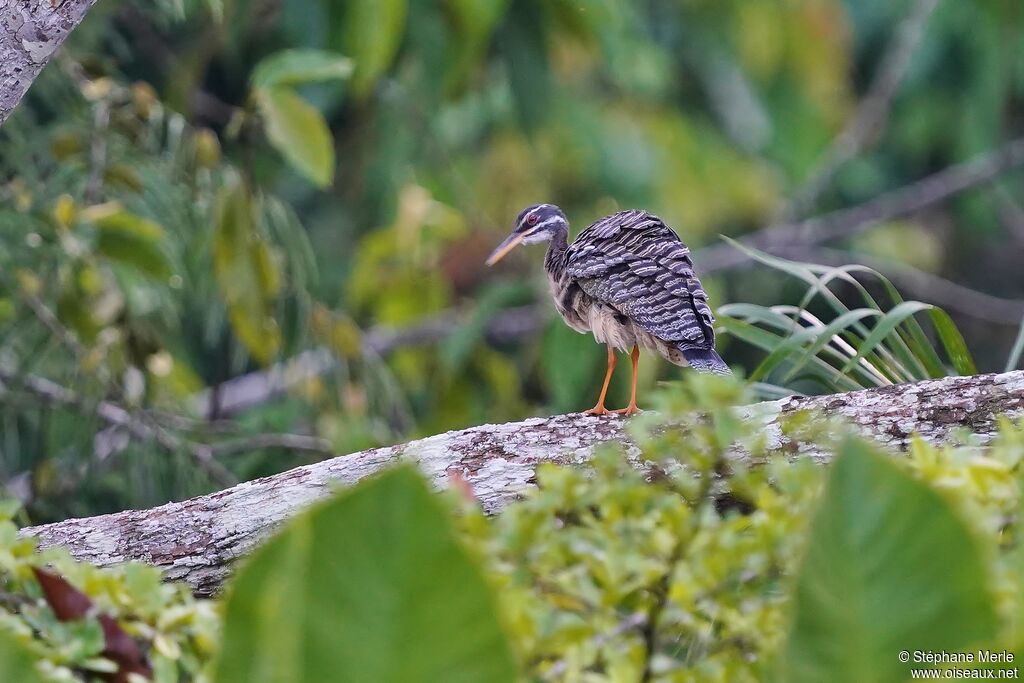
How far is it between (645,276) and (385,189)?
573 centimetres

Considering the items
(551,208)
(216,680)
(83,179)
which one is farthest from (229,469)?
(216,680)

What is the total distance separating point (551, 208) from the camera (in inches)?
198

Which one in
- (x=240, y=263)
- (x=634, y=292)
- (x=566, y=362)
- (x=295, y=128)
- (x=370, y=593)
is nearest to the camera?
(x=370, y=593)

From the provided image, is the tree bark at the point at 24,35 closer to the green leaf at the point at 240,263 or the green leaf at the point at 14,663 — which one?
the green leaf at the point at 14,663

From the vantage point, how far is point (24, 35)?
10.4ft

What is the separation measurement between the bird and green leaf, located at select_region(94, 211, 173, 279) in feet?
4.62

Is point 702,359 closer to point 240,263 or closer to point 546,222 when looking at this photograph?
point 546,222

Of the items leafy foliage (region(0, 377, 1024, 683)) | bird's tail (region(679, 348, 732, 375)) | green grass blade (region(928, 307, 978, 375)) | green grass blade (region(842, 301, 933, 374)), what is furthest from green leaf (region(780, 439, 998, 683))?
green grass blade (region(928, 307, 978, 375))

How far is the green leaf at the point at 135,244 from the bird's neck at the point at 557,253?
60.6 inches

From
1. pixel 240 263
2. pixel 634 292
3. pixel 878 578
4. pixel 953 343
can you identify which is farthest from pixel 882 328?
pixel 240 263

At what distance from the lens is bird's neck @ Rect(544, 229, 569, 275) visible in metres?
4.65

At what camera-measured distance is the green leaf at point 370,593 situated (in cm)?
136

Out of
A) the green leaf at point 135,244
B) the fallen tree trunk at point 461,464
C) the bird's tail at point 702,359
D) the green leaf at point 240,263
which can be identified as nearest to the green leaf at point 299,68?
the green leaf at point 240,263

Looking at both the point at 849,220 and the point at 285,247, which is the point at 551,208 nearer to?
the point at 285,247
